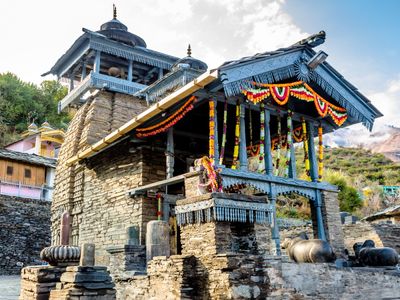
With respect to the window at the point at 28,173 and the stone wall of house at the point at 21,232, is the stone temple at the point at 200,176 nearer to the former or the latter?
the stone wall of house at the point at 21,232

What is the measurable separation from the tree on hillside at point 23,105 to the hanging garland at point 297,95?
3402 cm

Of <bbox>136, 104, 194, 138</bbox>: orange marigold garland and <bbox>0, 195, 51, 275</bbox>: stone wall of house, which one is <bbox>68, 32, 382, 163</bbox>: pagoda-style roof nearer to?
<bbox>136, 104, 194, 138</bbox>: orange marigold garland

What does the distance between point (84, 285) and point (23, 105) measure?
129 ft

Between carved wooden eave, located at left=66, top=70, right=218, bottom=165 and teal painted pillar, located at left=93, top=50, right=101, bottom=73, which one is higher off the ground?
teal painted pillar, located at left=93, top=50, right=101, bottom=73

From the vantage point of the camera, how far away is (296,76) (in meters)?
10.6

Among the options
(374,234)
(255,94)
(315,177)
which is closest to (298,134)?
(315,177)

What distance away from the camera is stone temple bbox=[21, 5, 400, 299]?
6684 millimetres

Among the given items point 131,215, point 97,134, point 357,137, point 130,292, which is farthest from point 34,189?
point 357,137

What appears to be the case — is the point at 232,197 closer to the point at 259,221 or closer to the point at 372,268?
the point at 259,221

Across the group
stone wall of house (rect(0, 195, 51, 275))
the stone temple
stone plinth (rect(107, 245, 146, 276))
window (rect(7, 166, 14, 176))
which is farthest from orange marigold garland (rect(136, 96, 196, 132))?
window (rect(7, 166, 14, 176))

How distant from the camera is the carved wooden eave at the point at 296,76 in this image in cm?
898

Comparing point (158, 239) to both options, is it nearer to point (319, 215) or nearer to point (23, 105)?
point (319, 215)

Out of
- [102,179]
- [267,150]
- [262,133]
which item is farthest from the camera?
[102,179]

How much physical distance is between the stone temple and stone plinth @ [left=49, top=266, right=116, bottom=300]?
0.10 feet
